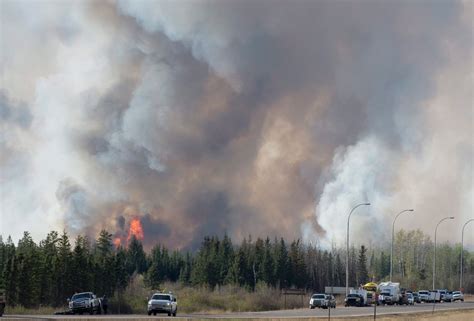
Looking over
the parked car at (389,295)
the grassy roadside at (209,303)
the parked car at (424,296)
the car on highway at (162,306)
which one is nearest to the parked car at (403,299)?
the parked car at (389,295)

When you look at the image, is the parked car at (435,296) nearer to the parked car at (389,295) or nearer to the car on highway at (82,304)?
the parked car at (389,295)

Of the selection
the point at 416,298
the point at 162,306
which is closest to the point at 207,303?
the point at 162,306

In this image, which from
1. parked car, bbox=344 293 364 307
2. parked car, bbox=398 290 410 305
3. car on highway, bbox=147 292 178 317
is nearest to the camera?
car on highway, bbox=147 292 178 317

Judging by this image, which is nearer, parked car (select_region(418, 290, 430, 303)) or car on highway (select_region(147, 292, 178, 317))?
car on highway (select_region(147, 292, 178, 317))

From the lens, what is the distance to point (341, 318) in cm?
8844

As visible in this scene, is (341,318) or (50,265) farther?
(50,265)

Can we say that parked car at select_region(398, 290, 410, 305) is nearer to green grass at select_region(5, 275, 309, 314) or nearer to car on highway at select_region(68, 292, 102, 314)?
green grass at select_region(5, 275, 309, 314)

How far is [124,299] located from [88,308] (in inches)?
1136

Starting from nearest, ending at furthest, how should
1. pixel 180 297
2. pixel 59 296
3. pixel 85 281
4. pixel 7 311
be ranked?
pixel 7 311 → pixel 59 296 → pixel 85 281 → pixel 180 297

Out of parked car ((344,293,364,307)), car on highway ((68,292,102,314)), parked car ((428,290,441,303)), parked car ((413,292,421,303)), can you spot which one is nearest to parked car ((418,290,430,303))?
parked car ((428,290,441,303))

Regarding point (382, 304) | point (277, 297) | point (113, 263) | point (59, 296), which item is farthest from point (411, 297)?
point (59, 296)

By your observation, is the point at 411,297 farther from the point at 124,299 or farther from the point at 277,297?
the point at 124,299

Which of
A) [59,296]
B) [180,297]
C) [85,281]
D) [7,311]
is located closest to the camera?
[7,311]

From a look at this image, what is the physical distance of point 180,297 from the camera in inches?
5423
